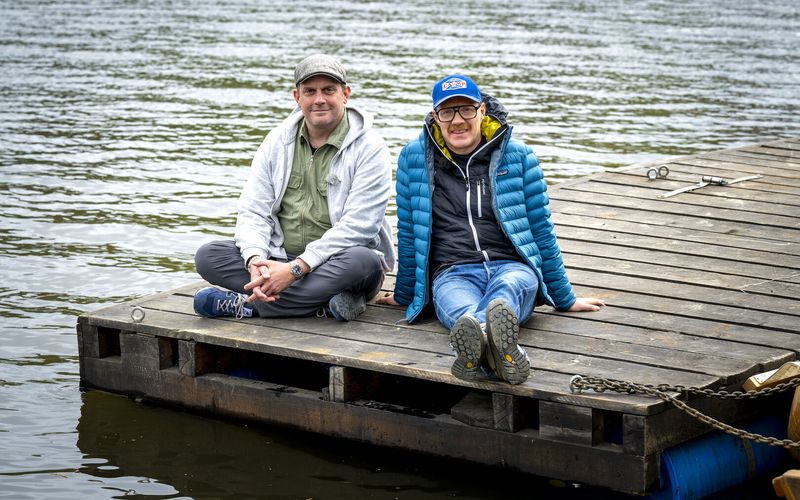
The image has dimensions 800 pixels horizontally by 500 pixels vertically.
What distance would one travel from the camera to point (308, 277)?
20.4ft

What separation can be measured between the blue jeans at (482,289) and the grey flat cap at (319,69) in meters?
1.13

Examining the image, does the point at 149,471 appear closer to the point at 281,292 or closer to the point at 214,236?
the point at 281,292

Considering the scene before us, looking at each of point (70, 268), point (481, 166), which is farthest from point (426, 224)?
point (70, 268)

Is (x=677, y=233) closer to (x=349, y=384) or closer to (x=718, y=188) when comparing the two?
(x=718, y=188)

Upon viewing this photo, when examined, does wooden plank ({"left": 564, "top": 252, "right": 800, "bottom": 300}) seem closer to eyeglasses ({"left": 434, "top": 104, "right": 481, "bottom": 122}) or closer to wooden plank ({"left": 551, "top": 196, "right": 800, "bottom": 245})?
wooden plank ({"left": 551, "top": 196, "right": 800, "bottom": 245})

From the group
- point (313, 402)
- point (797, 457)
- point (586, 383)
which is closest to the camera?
point (586, 383)

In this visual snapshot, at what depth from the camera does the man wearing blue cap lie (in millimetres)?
5887

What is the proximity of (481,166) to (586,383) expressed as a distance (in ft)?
4.64

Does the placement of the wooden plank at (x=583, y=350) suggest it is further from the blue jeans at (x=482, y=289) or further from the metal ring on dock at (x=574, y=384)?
the metal ring on dock at (x=574, y=384)

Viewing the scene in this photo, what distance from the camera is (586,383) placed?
16.7 feet

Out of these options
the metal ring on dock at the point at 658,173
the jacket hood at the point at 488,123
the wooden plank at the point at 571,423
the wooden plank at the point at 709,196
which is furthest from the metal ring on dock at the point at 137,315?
the metal ring on dock at the point at 658,173

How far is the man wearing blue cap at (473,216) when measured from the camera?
589cm

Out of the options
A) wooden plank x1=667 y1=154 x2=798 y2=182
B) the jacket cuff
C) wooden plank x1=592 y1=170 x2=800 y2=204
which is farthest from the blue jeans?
wooden plank x1=667 y1=154 x2=798 y2=182

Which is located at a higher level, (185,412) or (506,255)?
(506,255)
